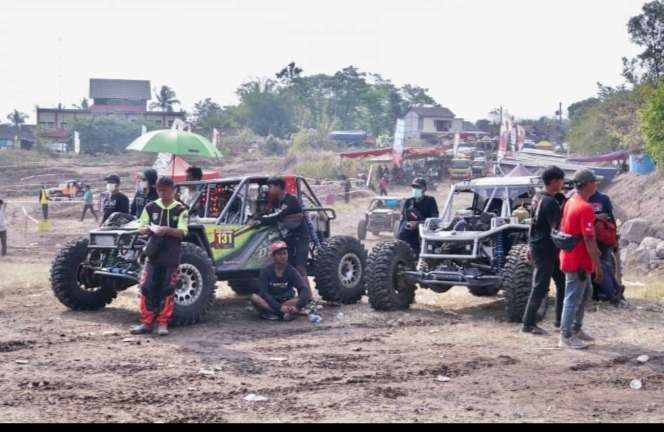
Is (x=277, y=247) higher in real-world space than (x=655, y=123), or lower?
lower

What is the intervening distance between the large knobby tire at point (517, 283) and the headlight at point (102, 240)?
15.0 ft

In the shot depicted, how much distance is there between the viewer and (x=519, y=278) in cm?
1092

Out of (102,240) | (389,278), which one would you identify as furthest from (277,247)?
(102,240)

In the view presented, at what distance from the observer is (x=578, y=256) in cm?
941

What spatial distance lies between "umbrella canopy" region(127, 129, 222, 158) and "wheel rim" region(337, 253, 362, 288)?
3568 mm

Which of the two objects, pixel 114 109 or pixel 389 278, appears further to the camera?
pixel 114 109

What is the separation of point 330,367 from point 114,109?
319 ft

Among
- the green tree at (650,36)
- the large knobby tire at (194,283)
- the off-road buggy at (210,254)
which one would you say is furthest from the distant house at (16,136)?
the large knobby tire at (194,283)

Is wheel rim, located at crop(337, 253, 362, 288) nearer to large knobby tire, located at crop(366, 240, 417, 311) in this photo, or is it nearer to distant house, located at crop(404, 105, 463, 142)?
large knobby tire, located at crop(366, 240, 417, 311)

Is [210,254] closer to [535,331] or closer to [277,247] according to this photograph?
[277,247]

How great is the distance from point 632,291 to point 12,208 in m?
33.8

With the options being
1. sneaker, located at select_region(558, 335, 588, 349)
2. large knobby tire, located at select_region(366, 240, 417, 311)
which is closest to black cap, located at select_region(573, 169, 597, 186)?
sneaker, located at select_region(558, 335, 588, 349)
